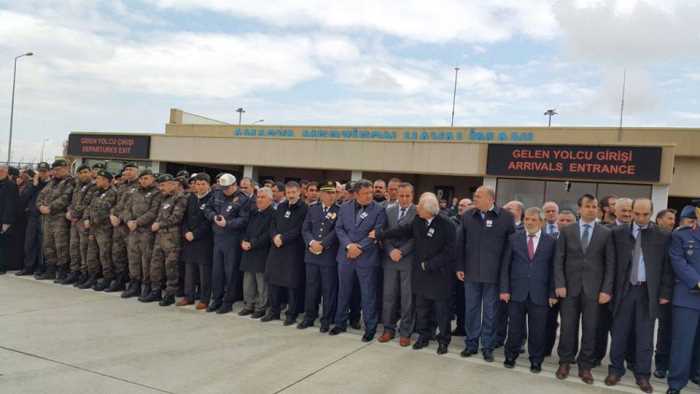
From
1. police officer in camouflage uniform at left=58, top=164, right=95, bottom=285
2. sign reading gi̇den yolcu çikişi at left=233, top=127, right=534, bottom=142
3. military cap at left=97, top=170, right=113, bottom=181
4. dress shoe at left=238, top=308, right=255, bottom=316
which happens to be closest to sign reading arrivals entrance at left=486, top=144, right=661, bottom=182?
sign reading gi̇den yolcu çikişi at left=233, top=127, right=534, bottom=142

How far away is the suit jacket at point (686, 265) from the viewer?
4.83 m

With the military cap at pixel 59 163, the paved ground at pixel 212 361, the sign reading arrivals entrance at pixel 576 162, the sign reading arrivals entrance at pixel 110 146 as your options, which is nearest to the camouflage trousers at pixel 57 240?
the military cap at pixel 59 163

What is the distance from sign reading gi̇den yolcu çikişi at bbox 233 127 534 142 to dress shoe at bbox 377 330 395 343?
647 inches

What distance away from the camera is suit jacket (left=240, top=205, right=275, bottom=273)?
6801 millimetres

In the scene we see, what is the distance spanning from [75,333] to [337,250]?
122 inches

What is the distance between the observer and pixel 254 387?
4.29 metres

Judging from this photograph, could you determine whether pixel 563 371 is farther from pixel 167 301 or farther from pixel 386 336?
pixel 167 301

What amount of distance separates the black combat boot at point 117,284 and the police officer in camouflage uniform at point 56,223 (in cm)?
118

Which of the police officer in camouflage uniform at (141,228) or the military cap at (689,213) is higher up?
the military cap at (689,213)

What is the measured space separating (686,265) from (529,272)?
1.42 meters

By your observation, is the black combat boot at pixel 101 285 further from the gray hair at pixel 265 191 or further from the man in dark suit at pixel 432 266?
the man in dark suit at pixel 432 266

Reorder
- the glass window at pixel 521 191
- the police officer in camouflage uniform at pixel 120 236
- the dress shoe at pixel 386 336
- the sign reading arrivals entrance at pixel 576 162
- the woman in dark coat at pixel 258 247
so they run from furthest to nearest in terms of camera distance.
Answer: the glass window at pixel 521 191 → the sign reading arrivals entrance at pixel 576 162 → the police officer in camouflage uniform at pixel 120 236 → the woman in dark coat at pixel 258 247 → the dress shoe at pixel 386 336

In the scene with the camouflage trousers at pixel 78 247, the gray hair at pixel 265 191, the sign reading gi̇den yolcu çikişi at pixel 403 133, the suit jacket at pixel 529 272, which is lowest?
the camouflage trousers at pixel 78 247

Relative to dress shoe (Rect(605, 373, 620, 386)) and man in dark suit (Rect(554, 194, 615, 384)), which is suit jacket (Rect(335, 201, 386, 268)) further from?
dress shoe (Rect(605, 373, 620, 386))
